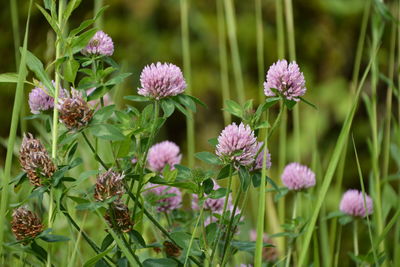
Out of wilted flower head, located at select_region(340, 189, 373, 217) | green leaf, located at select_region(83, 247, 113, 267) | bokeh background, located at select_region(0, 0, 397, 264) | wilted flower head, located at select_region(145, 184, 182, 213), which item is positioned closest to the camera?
green leaf, located at select_region(83, 247, 113, 267)

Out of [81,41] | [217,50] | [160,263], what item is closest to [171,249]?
[160,263]

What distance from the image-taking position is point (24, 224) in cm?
72

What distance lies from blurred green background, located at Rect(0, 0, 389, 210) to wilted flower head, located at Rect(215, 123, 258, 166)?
1775 mm

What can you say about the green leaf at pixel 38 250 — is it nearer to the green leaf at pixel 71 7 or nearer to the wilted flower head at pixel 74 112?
the wilted flower head at pixel 74 112

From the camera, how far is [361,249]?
2.07 meters

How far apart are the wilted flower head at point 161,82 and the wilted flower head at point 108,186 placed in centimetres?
10

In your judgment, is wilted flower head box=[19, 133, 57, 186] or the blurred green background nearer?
wilted flower head box=[19, 133, 57, 186]

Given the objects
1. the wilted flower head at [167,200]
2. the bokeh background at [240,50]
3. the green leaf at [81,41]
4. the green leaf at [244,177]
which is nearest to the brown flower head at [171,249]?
the wilted flower head at [167,200]

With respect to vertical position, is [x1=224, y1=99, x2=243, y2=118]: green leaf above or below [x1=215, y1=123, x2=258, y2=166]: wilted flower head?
above

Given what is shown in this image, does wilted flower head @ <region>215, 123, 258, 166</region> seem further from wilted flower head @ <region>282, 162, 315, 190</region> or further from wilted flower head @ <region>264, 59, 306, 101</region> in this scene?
wilted flower head @ <region>282, 162, 315, 190</region>

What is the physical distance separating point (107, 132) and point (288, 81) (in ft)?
0.68

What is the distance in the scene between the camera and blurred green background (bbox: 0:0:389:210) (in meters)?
2.54

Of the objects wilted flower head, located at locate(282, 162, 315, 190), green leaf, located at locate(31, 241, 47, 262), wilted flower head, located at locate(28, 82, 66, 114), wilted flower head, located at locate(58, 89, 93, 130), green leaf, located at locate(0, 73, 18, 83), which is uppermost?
green leaf, located at locate(0, 73, 18, 83)

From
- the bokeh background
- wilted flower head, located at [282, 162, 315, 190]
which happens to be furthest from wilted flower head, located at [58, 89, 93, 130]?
the bokeh background
